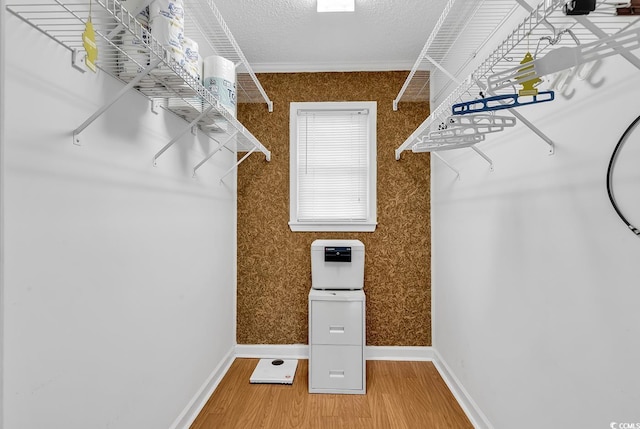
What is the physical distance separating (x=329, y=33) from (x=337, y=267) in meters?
1.59

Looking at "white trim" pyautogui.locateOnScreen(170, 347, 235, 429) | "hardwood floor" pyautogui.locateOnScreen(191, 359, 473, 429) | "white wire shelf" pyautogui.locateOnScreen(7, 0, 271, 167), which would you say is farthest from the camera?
"hardwood floor" pyautogui.locateOnScreen(191, 359, 473, 429)

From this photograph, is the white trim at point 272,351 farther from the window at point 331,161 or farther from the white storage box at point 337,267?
the window at point 331,161

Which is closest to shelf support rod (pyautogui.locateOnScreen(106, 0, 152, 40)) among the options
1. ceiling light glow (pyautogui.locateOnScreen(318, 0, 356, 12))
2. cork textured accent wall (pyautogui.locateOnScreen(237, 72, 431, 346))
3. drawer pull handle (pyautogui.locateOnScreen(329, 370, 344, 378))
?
ceiling light glow (pyautogui.locateOnScreen(318, 0, 356, 12))

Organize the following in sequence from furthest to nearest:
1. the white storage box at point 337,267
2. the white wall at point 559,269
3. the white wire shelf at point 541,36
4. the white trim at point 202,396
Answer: the white storage box at point 337,267, the white trim at point 202,396, the white wall at point 559,269, the white wire shelf at point 541,36

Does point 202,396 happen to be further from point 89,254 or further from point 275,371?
point 89,254

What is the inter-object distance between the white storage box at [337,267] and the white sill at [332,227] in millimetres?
307

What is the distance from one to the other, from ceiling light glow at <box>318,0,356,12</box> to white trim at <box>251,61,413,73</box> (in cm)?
71

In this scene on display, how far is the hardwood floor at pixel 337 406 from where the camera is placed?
1.86 m

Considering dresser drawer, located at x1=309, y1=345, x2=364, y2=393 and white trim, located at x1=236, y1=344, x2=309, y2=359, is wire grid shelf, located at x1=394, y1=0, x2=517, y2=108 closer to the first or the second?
dresser drawer, located at x1=309, y1=345, x2=364, y2=393

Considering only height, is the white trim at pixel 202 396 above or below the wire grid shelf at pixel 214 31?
below

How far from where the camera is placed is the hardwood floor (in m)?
1.86

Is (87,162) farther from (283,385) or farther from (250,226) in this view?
(283,385)

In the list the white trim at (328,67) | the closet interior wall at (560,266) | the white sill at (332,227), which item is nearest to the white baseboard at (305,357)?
the closet interior wall at (560,266)

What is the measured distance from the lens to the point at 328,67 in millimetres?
2658
